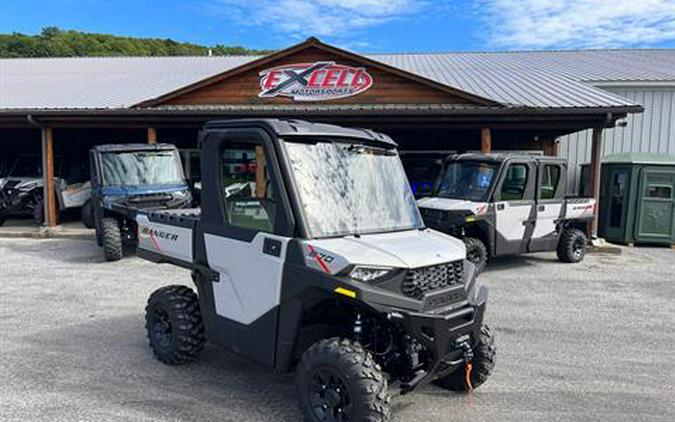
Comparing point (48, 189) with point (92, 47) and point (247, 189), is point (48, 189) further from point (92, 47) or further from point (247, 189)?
point (92, 47)

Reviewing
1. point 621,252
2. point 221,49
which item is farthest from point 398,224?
point 221,49

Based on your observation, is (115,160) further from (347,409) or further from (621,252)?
(621,252)

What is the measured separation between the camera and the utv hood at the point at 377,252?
9.82 ft

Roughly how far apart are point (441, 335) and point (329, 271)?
2.70ft

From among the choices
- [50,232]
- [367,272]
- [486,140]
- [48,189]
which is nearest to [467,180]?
[486,140]

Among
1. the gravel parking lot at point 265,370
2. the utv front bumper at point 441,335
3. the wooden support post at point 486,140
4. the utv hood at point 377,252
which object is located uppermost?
the wooden support post at point 486,140

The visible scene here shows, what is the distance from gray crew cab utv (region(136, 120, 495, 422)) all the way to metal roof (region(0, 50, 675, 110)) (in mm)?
8348

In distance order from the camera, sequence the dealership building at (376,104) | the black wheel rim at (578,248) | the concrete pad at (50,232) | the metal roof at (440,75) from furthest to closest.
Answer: the metal roof at (440,75) → the concrete pad at (50,232) → the dealership building at (376,104) → the black wheel rim at (578,248)

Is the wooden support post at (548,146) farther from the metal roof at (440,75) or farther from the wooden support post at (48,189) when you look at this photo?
the wooden support post at (48,189)

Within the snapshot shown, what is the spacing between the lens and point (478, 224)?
7930mm

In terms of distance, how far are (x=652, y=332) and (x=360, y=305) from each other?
424cm

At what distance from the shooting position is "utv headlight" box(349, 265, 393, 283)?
9.73ft

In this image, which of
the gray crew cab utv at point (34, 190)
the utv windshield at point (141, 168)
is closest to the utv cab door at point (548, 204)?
the utv windshield at point (141, 168)

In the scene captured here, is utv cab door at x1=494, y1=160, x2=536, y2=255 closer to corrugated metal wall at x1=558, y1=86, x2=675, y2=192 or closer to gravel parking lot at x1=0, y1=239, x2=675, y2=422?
gravel parking lot at x1=0, y1=239, x2=675, y2=422
